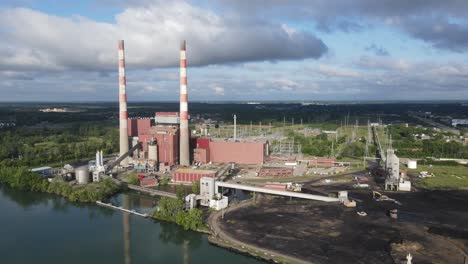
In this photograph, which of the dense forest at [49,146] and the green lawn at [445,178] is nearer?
the green lawn at [445,178]

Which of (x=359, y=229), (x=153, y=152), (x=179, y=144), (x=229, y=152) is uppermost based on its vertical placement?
(x=179, y=144)

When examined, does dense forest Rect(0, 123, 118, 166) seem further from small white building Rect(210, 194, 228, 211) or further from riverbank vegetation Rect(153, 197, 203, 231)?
small white building Rect(210, 194, 228, 211)

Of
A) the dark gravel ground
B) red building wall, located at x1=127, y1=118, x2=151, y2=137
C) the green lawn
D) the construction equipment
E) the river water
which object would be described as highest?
red building wall, located at x1=127, y1=118, x2=151, y2=137

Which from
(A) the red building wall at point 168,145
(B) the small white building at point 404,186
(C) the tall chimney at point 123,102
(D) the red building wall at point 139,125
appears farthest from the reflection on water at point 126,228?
(B) the small white building at point 404,186

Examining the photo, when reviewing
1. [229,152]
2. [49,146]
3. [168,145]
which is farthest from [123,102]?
[49,146]

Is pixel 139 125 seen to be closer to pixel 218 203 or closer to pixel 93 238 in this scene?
pixel 218 203

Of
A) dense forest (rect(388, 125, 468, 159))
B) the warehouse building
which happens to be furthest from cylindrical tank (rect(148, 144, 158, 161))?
dense forest (rect(388, 125, 468, 159))

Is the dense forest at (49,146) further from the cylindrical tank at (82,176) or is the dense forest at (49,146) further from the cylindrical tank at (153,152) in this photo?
the cylindrical tank at (153,152)
